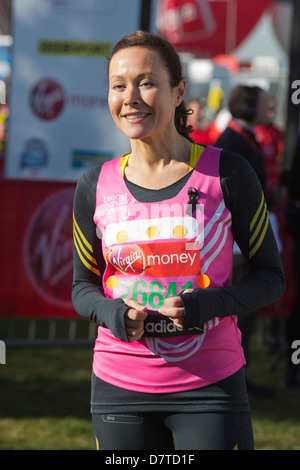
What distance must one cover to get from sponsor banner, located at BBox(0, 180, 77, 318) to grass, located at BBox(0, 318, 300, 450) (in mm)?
473

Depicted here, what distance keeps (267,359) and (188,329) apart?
515 cm

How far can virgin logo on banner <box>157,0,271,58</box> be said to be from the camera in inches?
642

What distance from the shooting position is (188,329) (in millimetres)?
2119

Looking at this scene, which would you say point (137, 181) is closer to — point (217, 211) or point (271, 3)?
point (217, 211)

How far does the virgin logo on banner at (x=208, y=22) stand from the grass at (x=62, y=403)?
34.7 ft

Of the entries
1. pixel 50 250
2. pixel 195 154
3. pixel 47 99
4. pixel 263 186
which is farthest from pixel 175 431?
pixel 47 99

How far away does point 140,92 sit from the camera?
2.18 meters

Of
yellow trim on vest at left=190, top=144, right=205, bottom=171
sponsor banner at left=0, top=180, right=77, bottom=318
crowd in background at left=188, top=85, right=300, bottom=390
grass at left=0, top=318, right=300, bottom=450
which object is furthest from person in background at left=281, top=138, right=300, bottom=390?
yellow trim on vest at left=190, top=144, right=205, bottom=171

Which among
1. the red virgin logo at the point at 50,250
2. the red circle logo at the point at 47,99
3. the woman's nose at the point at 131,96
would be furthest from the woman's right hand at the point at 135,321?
the red circle logo at the point at 47,99

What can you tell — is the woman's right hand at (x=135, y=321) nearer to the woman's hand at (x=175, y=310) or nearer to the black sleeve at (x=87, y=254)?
the woman's hand at (x=175, y=310)

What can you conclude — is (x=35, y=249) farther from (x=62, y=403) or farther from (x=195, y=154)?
(x=195, y=154)

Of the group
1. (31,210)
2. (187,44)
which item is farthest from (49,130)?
(187,44)

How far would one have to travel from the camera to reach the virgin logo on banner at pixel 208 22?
16.3 m

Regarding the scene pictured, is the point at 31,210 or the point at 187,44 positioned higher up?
the point at 187,44
